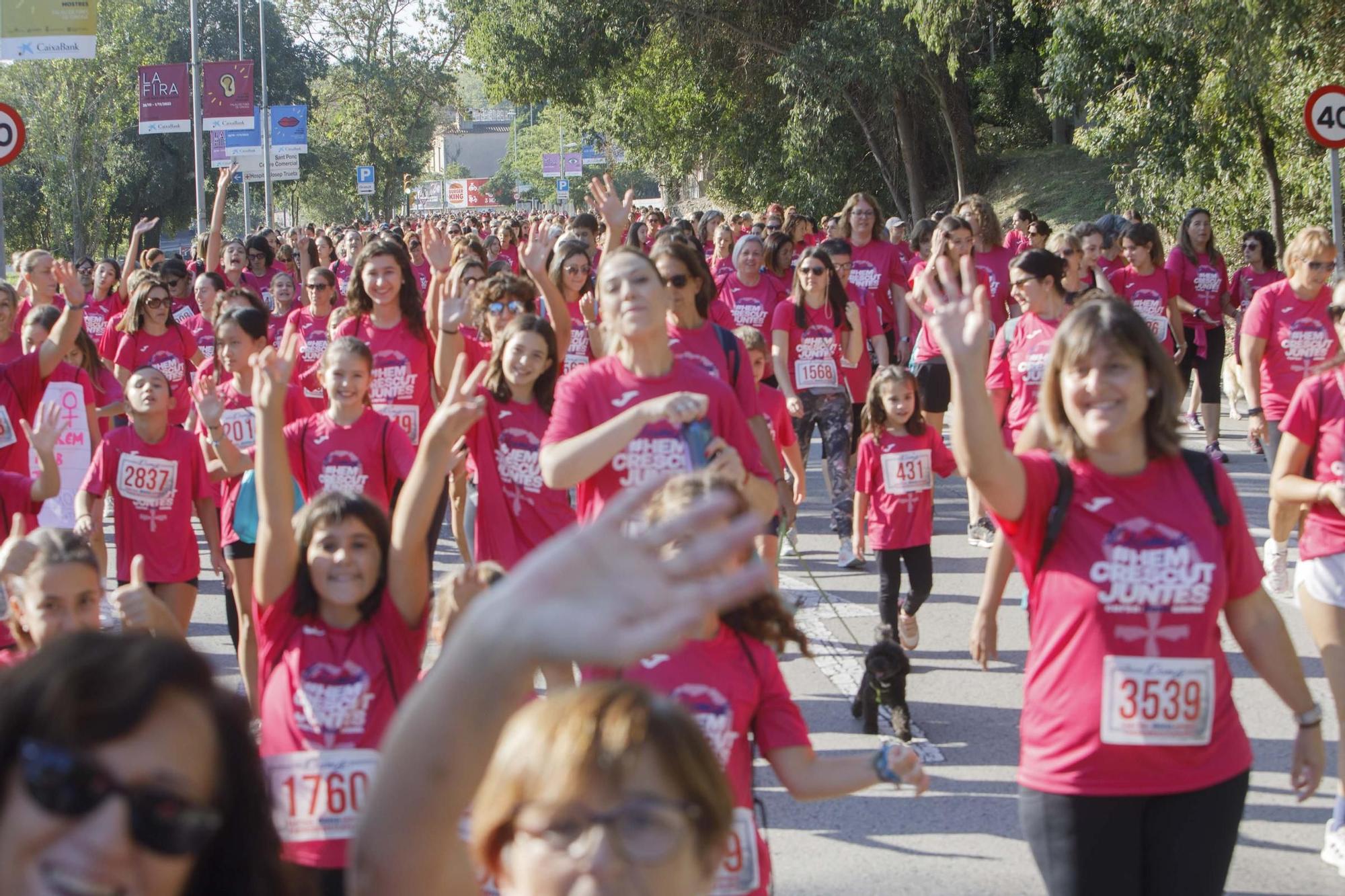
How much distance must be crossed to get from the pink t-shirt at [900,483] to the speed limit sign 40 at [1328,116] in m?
6.82

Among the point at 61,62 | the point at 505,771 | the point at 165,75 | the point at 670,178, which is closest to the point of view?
the point at 505,771

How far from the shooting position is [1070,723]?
3502 millimetres

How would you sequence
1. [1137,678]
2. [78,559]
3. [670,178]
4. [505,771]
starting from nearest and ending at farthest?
1. [505,771]
2. [1137,678]
3. [78,559]
4. [670,178]

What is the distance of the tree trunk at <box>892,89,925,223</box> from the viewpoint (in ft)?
108

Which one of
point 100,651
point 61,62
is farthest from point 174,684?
point 61,62

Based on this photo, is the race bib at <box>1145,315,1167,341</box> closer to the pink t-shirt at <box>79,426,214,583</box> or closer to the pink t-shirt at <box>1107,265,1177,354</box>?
the pink t-shirt at <box>1107,265,1177,354</box>

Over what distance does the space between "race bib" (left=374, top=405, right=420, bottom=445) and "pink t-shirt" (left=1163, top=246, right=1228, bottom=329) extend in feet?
24.6

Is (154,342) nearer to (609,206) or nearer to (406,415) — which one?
(406,415)

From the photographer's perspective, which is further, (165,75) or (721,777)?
(165,75)

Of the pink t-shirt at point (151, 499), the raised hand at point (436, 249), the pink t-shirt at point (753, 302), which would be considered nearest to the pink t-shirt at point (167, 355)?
the raised hand at point (436, 249)

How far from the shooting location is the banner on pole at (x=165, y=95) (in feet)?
104

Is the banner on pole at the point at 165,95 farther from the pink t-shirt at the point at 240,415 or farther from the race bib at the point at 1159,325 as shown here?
the pink t-shirt at the point at 240,415

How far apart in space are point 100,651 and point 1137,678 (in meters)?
2.39

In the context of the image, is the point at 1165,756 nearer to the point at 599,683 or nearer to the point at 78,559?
the point at 599,683
